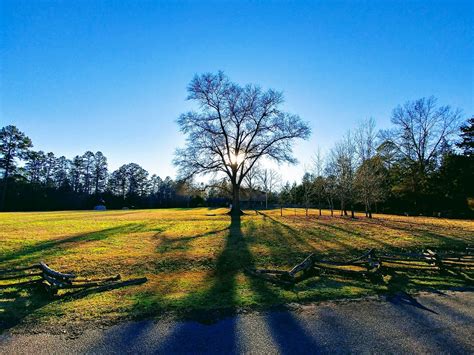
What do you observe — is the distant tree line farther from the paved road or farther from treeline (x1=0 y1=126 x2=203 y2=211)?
the paved road

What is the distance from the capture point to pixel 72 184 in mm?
74500

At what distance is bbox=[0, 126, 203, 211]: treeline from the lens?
5441 centimetres

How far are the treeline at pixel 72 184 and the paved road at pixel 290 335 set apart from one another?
2141 inches

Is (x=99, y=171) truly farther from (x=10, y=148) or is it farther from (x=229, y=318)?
(x=229, y=318)

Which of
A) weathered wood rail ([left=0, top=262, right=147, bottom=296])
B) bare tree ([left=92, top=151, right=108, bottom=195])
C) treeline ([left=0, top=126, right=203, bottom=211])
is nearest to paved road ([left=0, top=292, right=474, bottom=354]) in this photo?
weathered wood rail ([left=0, top=262, right=147, bottom=296])

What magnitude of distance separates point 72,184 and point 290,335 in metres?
85.1

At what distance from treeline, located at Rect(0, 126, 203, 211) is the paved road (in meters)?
54.4

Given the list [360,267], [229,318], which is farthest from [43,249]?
[360,267]

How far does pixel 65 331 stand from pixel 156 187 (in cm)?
9060

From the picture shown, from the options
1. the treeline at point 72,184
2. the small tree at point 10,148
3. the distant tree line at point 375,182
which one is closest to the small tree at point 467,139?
the distant tree line at point 375,182

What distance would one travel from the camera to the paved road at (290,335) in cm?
406

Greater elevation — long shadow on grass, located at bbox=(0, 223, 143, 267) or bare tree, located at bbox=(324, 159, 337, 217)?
bare tree, located at bbox=(324, 159, 337, 217)

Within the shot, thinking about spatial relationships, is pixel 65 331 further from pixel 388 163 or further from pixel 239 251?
pixel 388 163

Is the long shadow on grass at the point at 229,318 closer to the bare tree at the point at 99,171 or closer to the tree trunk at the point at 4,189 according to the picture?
the tree trunk at the point at 4,189
